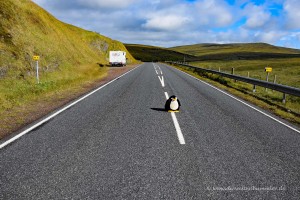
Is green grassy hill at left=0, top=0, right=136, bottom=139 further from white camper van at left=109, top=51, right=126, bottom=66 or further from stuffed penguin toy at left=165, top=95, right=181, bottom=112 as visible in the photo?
white camper van at left=109, top=51, right=126, bottom=66

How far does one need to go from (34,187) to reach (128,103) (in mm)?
6866

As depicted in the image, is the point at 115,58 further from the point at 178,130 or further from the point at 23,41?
the point at 178,130

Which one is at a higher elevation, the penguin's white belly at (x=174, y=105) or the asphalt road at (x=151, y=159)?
the penguin's white belly at (x=174, y=105)

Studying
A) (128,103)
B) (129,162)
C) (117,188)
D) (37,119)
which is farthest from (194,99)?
(117,188)

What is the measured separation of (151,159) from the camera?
4828mm

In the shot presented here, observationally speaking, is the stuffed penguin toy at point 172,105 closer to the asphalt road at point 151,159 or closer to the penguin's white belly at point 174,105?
the penguin's white belly at point 174,105

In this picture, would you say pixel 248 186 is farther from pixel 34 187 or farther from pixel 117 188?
pixel 34 187

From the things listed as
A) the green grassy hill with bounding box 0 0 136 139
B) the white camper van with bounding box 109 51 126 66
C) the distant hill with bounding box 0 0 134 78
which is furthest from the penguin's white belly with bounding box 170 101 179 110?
the white camper van with bounding box 109 51 126 66

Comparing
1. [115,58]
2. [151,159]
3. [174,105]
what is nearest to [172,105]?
[174,105]

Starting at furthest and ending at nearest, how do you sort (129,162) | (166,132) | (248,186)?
1. (166,132)
2. (129,162)
3. (248,186)

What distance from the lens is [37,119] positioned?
785 centimetres

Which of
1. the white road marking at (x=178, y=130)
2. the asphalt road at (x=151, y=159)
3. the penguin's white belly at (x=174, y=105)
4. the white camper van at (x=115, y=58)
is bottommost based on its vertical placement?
the asphalt road at (x=151, y=159)

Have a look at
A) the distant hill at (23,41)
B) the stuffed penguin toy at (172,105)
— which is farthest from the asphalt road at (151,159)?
the distant hill at (23,41)

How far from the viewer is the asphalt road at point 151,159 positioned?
3.75 metres
